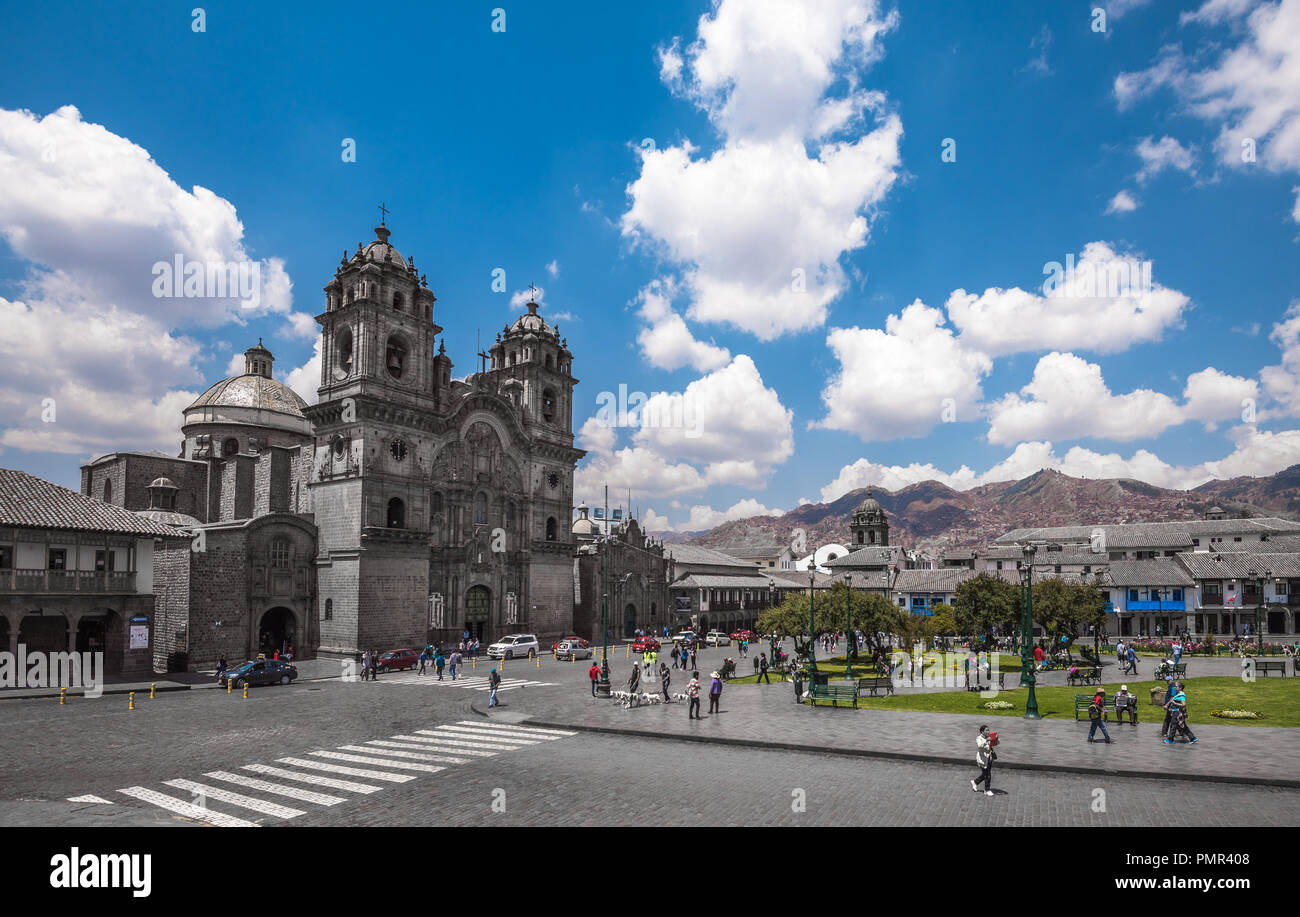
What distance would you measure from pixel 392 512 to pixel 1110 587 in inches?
2590

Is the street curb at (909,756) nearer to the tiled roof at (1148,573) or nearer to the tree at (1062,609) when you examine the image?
the tree at (1062,609)

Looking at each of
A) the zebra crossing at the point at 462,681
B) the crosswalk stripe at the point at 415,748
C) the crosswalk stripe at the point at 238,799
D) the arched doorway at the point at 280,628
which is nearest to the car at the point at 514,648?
the zebra crossing at the point at 462,681

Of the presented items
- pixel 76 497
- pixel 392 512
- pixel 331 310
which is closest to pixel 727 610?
pixel 392 512

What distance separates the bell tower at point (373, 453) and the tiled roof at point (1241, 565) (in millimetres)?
68945

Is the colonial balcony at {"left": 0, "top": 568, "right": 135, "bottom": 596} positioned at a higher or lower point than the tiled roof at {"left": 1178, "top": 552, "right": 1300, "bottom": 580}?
higher

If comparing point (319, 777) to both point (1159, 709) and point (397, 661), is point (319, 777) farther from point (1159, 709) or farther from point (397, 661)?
point (1159, 709)

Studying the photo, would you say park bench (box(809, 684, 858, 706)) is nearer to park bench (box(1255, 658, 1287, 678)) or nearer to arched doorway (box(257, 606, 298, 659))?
park bench (box(1255, 658, 1287, 678))

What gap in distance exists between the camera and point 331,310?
175 ft

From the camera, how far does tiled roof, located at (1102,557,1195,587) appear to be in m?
70.9

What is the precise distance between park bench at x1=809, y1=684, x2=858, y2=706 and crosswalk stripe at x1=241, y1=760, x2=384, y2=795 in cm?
1759

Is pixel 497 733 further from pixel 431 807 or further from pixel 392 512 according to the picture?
pixel 392 512

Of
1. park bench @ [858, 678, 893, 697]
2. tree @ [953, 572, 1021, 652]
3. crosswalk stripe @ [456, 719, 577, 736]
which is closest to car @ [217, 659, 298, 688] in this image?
crosswalk stripe @ [456, 719, 577, 736]
